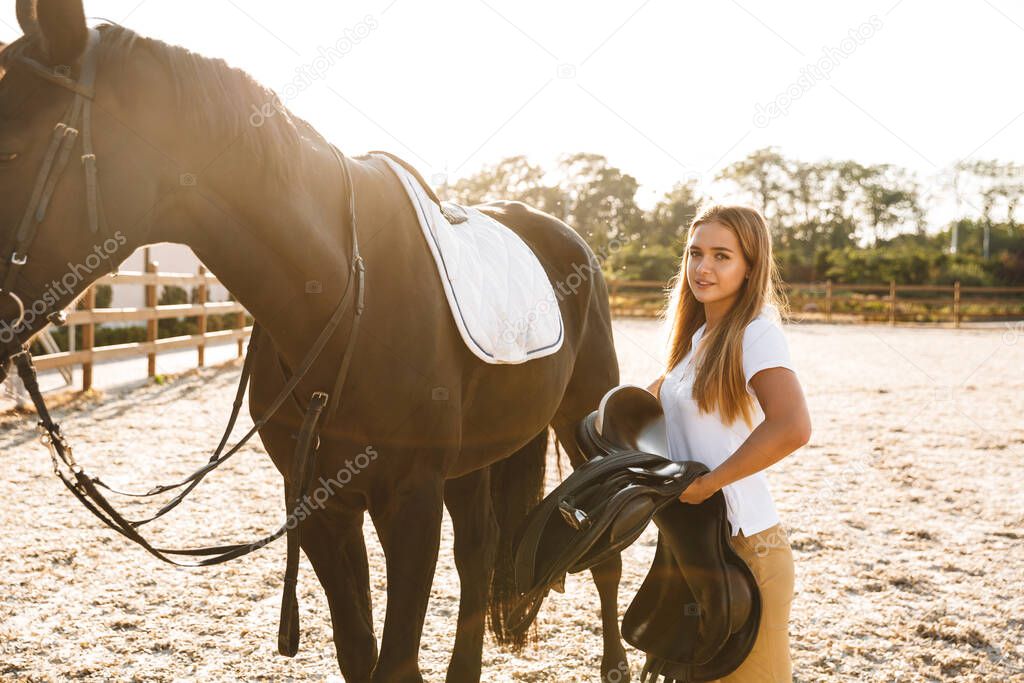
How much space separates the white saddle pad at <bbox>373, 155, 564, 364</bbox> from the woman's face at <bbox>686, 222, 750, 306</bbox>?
67 centimetres

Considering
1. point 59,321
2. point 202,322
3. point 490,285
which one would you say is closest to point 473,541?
point 490,285

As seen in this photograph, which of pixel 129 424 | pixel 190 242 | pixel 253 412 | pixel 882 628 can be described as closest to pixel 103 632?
pixel 253 412

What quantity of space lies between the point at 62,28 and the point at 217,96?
297mm

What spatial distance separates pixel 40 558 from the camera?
368 cm

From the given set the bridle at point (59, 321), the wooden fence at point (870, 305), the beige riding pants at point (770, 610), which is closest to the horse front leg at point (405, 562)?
the bridle at point (59, 321)

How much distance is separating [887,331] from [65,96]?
23518 mm

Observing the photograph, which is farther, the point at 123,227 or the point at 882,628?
the point at 882,628

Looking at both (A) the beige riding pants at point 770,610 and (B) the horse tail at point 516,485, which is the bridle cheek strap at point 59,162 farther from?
(B) the horse tail at point 516,485

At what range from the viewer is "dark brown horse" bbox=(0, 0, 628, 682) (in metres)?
1.41

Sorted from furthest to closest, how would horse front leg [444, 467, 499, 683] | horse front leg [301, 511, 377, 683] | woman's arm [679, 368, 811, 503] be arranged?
horse front leg [444, 467, 499, 683] < horse front leg [301, 511, 377, 683] < woman's arm [679, 368, 811, 503]

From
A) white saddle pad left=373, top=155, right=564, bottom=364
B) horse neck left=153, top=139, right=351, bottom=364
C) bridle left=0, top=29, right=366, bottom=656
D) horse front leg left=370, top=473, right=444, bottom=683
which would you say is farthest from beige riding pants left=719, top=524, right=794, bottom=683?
horse neck left=153, top=139, right=351, bottom=364

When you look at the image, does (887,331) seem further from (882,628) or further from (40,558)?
(40,558)

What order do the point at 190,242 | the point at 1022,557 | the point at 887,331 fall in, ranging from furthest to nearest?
the point at 887,331 → the point at 1022,557 → the point at 190,242

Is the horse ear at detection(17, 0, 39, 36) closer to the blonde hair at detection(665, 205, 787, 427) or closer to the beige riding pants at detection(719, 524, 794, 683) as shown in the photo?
the blonde hair at detection(665, 205, 787, 427)
